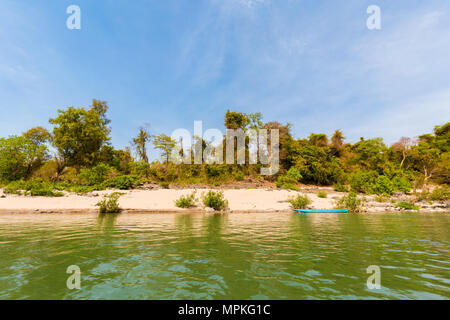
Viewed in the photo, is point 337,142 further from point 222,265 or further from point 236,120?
point 222,265

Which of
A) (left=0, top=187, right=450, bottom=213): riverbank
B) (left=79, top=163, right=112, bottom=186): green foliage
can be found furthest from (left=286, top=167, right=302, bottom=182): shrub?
(left=79, top=163, right=112, bottom=186): green foliage

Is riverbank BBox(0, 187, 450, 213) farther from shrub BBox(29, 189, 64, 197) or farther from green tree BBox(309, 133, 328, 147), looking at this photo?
green tree BBox(309, 133, 328, 147)

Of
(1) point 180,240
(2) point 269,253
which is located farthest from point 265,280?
(1) point 180,240

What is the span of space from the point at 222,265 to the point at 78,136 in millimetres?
28352

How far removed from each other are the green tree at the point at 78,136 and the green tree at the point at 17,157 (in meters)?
2.19

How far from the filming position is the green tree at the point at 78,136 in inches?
959

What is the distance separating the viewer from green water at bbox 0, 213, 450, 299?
271 cm

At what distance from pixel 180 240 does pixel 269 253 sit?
2582 millimetres

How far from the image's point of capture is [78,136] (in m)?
25.0

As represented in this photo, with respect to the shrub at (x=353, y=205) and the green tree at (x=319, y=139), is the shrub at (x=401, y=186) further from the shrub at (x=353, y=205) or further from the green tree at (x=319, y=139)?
the green tree at (x=319, y=139)

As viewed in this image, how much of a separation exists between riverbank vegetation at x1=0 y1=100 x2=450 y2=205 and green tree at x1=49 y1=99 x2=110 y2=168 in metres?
0.10

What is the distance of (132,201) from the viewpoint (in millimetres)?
14555
